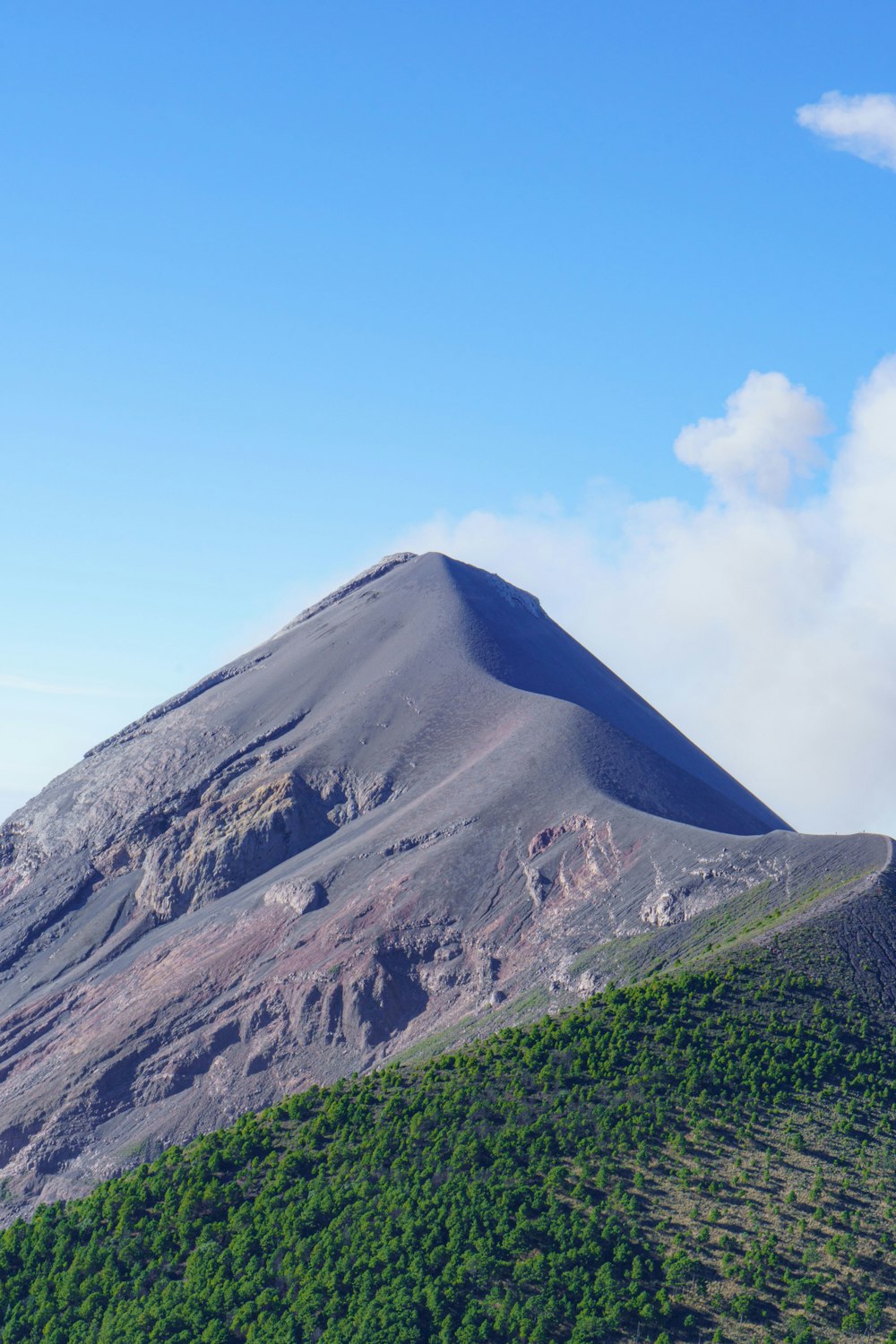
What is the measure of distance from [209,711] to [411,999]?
38099mm

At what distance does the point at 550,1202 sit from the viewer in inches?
1679

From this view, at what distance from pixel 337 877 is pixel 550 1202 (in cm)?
3551

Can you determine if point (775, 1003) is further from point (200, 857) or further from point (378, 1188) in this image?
point (200, 857)

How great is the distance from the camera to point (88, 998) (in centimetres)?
7794

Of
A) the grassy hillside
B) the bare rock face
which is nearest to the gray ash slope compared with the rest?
the bare rock face

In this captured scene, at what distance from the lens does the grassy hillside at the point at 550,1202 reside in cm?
3884

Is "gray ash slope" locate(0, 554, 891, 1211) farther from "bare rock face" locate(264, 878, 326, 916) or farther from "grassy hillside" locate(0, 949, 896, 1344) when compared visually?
"grassy hillside" locate(0, 949, 896, 1344)

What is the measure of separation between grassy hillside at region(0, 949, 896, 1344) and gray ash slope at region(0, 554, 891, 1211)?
35.8 ft

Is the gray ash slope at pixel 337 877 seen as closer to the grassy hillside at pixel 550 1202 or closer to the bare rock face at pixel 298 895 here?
the bare rock face at pixel 298 895

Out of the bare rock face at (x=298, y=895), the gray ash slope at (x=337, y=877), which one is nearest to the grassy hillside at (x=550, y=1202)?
the gray ash slope at (x=337, y=877)

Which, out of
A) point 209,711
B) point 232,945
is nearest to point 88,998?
point 232,945

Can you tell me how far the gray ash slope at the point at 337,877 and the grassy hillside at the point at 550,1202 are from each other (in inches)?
430

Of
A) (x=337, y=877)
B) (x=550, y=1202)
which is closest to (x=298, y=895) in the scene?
(x=337, y=877)

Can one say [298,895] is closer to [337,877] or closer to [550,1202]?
[337,877]
